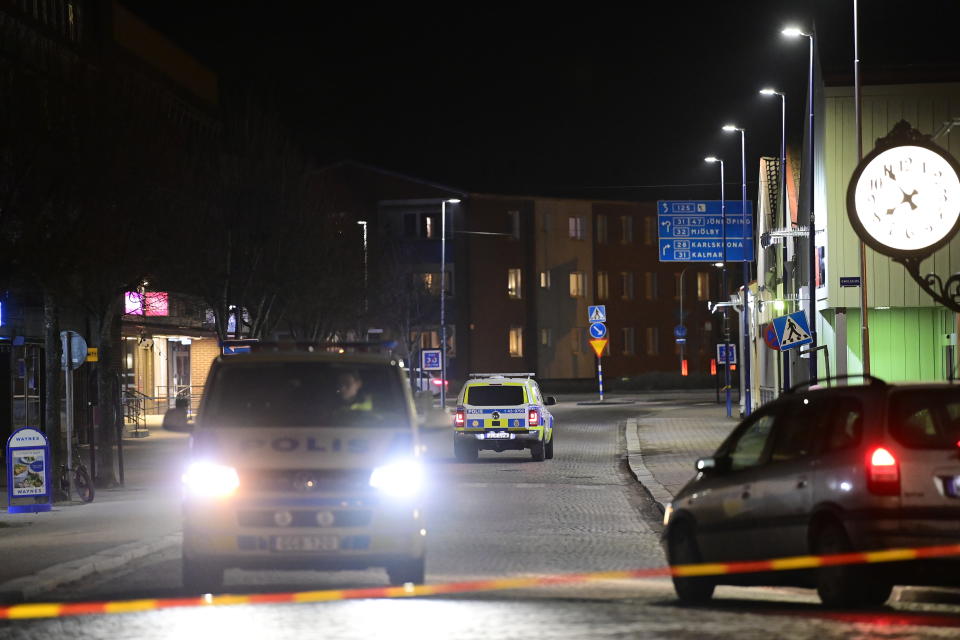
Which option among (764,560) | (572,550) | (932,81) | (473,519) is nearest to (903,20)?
(932,81)

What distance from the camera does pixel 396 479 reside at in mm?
12102

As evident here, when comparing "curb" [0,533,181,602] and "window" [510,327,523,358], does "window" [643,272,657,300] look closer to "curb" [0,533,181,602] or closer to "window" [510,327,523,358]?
"window" [510,327,523,358]

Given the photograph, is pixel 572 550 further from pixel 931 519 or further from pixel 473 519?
pixel 931 519

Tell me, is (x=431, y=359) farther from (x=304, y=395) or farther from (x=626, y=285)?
(x=304, y=395)

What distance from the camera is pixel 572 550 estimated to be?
16.0 m

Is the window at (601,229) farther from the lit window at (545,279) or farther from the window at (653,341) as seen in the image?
the window at (653,341)

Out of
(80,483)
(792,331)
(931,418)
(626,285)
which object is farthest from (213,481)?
(626,285)

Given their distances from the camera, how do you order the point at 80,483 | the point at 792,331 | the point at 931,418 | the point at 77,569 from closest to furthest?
the point at 931,418, the point at 77,569, the point at 80,483, the point at 792,331

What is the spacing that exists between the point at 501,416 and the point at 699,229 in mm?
17889

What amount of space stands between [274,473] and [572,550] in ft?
15.7

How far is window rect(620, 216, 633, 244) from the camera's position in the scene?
9650cm

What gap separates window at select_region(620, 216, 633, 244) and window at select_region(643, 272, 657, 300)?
279cm

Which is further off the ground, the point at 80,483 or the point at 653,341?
the point at 653,341

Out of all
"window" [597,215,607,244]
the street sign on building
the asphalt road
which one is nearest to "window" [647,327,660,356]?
"window" [597,215,607,244]
